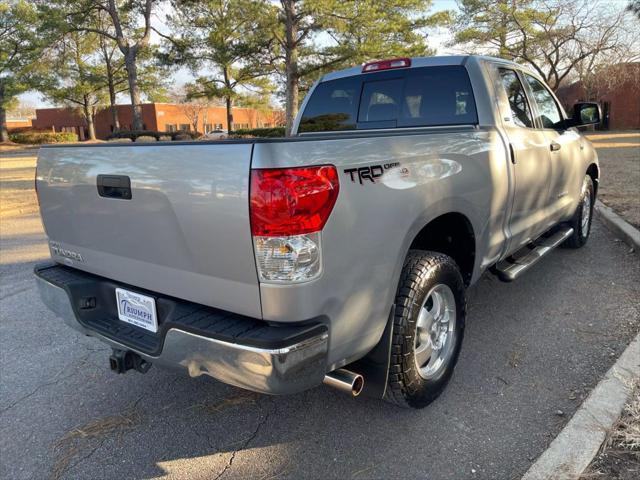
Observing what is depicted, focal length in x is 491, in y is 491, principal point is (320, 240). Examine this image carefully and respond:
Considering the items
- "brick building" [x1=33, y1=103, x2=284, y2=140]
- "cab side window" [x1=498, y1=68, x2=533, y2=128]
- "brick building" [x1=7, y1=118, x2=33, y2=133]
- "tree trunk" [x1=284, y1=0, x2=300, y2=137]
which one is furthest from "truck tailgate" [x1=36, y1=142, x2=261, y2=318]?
"brick building" [x1=7, y1=118, x2=33, y2=133]

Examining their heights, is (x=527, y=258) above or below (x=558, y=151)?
below

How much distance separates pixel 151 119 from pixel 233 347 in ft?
176

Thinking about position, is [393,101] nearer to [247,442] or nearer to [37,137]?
[247,442]

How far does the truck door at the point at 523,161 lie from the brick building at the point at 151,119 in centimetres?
4908

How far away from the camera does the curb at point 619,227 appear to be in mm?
5770

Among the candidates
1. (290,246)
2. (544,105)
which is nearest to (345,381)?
(290,246)

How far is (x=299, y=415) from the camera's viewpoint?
2885mm

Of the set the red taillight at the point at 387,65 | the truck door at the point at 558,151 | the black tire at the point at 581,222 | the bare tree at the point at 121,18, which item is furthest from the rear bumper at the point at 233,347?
the bare tree at the point at 121,18

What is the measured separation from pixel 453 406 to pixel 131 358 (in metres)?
1.84

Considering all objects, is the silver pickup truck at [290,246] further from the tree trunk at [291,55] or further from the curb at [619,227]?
the tree trunk at [291,55]

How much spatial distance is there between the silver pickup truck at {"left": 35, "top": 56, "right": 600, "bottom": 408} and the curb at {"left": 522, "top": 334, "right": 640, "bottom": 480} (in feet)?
2.23

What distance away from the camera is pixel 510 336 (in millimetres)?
3775

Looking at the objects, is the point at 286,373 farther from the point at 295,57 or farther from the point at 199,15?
the point at 199,15

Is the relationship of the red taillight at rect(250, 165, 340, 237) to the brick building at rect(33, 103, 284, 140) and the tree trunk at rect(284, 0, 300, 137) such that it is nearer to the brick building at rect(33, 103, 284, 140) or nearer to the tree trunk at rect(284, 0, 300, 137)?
the tree trunk at rect(284, 0, 300, 137)
